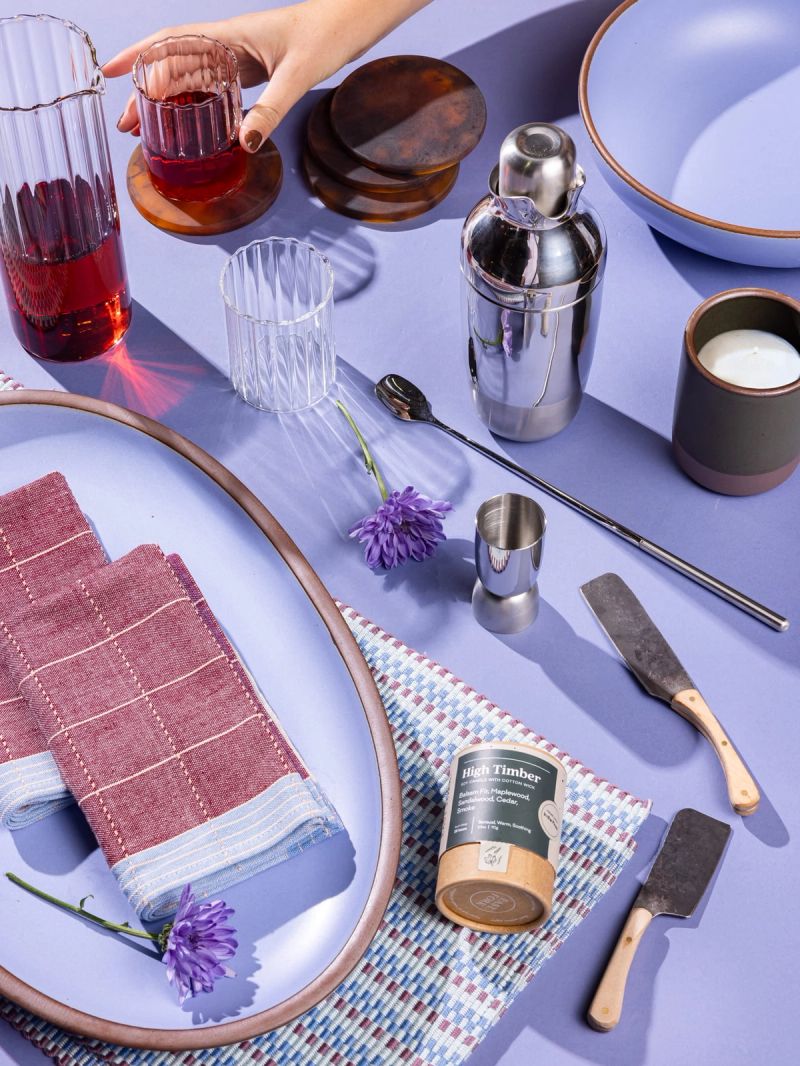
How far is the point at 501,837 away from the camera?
29.5 inches

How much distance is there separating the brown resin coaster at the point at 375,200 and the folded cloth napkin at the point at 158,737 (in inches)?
16.3

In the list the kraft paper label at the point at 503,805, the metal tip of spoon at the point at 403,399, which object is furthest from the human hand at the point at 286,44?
the kraft paper label at the point at 503,805

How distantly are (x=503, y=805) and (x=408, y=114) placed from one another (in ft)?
2.07

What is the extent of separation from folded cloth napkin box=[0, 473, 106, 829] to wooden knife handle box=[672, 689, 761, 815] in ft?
1.27

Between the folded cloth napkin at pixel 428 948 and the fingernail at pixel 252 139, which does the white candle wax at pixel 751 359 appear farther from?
the fingernail at pixel 252 139

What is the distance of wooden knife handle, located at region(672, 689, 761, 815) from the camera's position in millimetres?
850

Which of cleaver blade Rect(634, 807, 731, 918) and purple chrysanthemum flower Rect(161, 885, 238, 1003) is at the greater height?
purple chrysanthemum flower Rect(161, 885, 238, 1003)

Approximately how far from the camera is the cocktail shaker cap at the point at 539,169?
840 mm

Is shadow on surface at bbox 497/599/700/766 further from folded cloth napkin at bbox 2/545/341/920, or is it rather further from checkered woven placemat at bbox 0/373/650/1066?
folded cloth napkin at bbox 2/545/341/920

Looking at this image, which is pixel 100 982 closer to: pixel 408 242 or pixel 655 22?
pixel 408 242

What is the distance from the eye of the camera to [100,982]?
74 centimetres

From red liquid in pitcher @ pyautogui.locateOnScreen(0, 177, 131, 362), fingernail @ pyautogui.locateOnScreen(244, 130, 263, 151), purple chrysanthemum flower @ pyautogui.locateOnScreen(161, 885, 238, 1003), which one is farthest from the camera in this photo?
fingernail @ pyautogui.locateOnScreen(244, 130, 263, 151)

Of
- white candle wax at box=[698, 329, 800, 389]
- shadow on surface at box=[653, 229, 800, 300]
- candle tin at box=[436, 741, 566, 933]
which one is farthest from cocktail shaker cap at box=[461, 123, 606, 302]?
candle tin at box=[436, 741, 566, 933]

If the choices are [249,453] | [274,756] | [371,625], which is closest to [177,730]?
[274,756]
